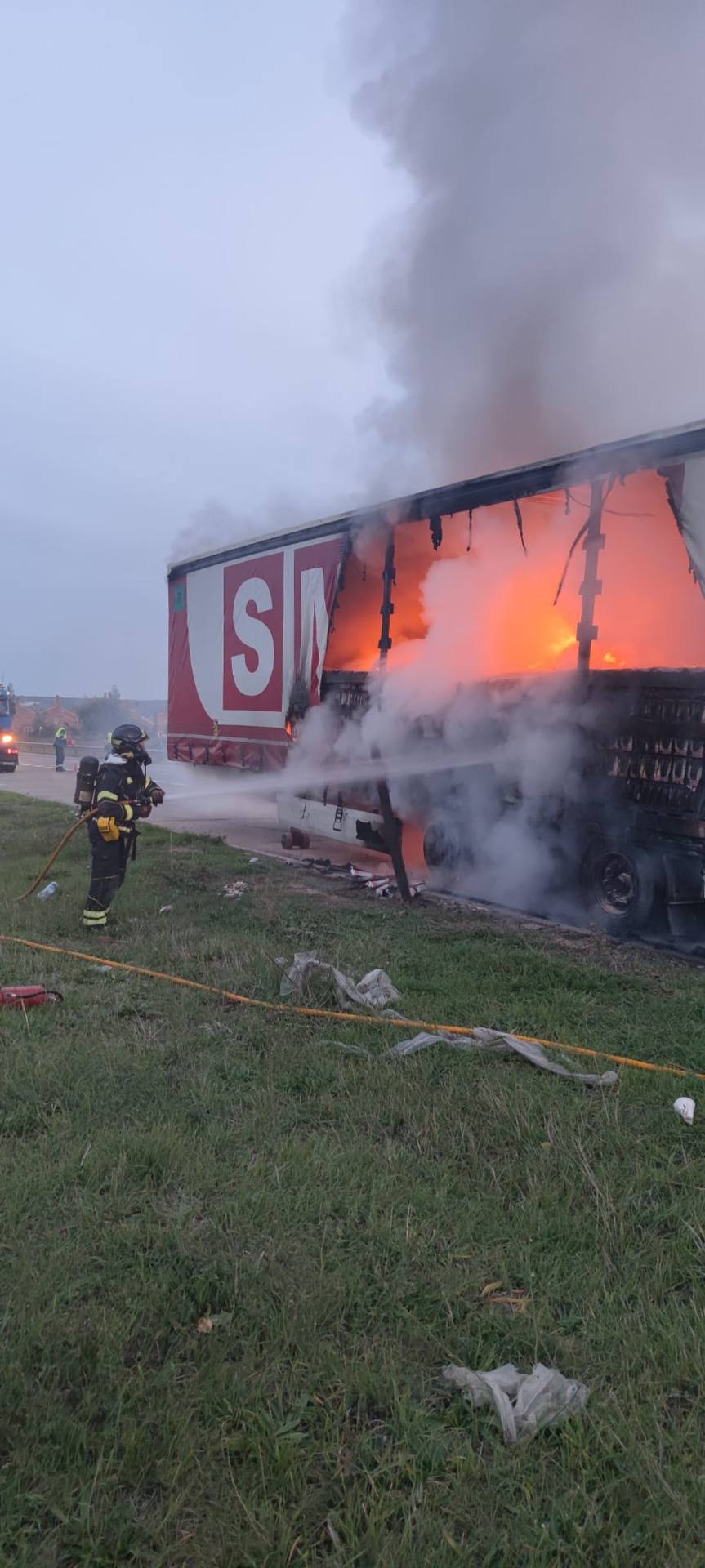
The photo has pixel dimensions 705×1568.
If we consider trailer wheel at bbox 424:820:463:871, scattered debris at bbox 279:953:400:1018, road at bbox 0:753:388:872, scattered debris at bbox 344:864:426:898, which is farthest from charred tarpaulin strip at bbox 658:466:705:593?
road at bbox 0:753:388:872

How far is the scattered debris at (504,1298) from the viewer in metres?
2.45

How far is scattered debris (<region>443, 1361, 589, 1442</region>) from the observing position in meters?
2.06

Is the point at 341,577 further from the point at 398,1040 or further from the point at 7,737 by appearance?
the point at 7,737

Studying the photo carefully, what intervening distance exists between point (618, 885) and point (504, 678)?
1.92 m

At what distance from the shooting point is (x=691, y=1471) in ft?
6.32

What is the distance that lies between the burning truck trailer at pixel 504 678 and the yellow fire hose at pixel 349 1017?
263cm

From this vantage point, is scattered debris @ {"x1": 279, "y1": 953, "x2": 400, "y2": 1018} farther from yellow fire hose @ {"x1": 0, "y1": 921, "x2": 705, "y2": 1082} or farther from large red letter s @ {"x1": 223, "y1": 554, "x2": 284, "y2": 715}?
large red letter s @ {"x1": 223, "y1": 554, "x2": 284, "y2": 715}

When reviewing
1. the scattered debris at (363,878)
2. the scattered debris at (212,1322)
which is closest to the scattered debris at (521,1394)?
the scattered debris at (212,1322)

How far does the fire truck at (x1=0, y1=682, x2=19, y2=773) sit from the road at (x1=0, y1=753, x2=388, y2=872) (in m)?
3.92

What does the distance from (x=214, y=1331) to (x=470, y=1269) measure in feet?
2.35

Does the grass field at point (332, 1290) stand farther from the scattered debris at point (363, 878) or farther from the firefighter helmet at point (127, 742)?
the scattered debris at point (363, 878)

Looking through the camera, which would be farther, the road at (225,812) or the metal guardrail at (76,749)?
the metal guardrail at (76,749)

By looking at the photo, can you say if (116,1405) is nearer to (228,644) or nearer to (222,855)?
(222,855)

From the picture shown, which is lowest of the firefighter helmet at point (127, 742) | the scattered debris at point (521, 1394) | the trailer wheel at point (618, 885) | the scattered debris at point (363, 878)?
the scattered debris at point (521, 1394)
